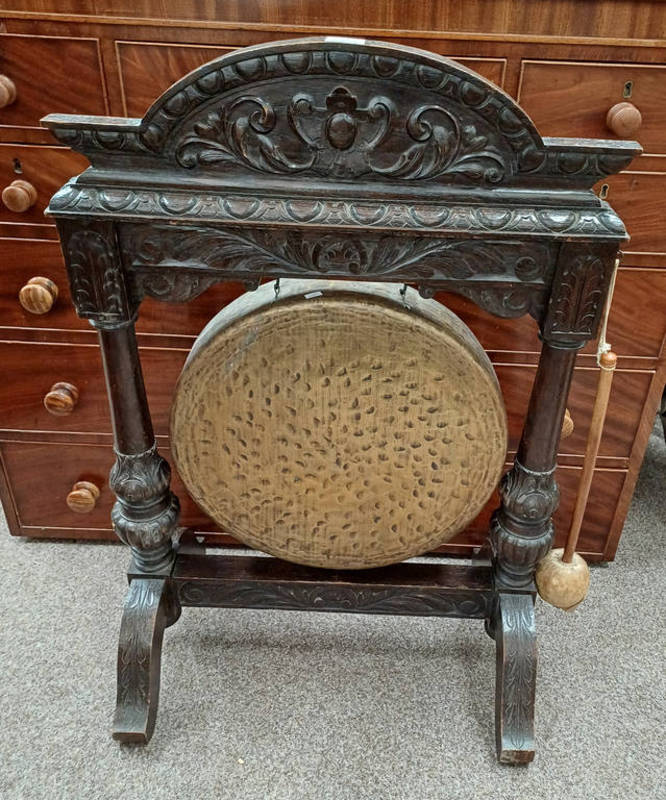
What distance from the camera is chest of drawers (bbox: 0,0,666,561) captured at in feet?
3.61

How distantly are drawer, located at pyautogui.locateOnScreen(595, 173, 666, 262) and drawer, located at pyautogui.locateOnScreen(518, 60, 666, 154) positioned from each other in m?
0.05

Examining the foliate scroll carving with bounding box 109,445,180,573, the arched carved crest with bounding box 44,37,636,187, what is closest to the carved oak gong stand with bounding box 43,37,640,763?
the arched carved crest with bounding box 44,37,636,187

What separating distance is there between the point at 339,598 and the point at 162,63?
0.96 m

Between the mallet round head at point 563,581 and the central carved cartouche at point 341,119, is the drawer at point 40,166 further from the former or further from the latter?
the mallet round head at point 563,581

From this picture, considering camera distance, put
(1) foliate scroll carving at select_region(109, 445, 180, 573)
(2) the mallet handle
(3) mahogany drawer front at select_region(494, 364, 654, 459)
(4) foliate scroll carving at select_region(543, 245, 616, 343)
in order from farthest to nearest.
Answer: (3) mahogany drawer front at select_region(494, 364, 654, 459), (1) foliate scroll carving at select_region(109, 445, 180, 573), (2) the mallet handle, (4) foliate scroll carving at select_region(543, 245, 616, 343)

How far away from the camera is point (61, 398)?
142cm

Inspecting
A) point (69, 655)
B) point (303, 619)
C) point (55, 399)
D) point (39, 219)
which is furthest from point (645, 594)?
point (39, 219)

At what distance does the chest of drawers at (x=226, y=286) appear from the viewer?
1100 mm

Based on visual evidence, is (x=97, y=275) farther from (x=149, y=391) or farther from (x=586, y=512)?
(x=586, y=512)

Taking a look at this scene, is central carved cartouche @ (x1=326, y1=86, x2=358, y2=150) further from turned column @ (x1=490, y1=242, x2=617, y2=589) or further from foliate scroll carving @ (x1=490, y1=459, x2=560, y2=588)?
foliate scroll carving @ (x1=490, y1=459, x2=560, y2=588)

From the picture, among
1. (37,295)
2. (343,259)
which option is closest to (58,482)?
(37,295)

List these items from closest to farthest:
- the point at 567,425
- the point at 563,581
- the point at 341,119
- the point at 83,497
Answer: the point at 341,119 → the point at 563,581 → the point at 567,425 → the point at 83,497

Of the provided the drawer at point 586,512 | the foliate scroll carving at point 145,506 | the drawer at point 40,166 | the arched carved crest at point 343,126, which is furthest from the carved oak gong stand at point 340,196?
the drawer at point 586,512

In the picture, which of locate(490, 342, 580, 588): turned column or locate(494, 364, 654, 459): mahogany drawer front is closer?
locate(490, 342, 580, 588): turned column
